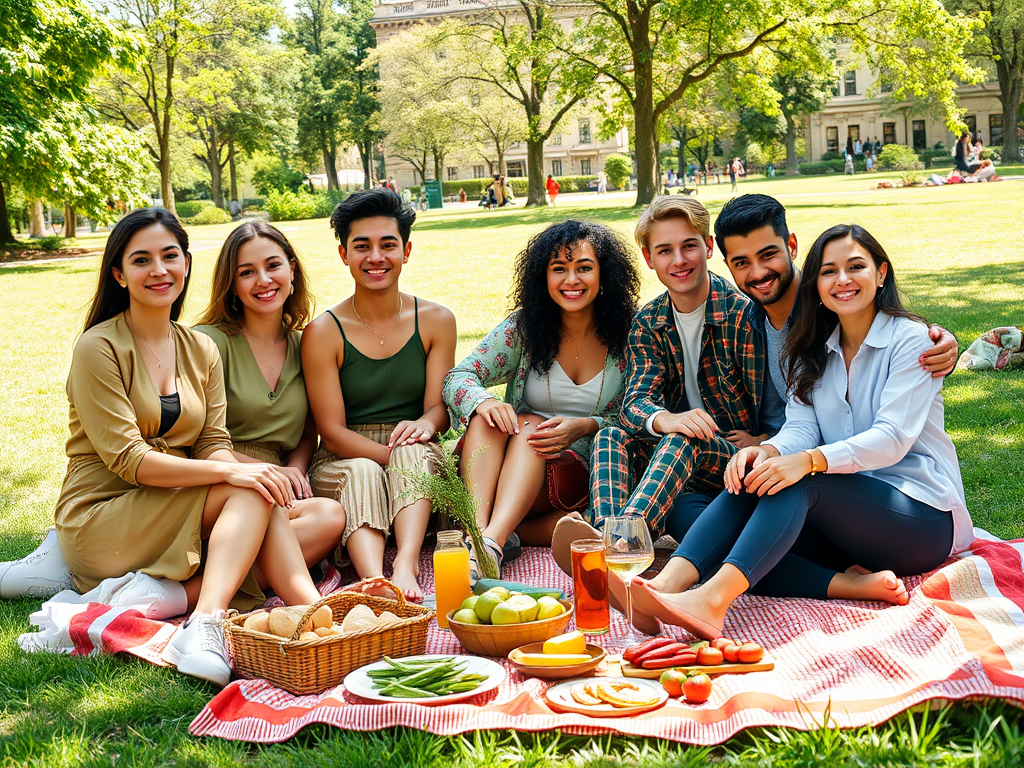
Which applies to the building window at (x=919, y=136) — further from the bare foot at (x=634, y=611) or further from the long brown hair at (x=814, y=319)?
the bare foot at (x=634, y=611)

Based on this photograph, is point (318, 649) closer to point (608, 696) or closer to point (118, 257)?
point (608, 696)

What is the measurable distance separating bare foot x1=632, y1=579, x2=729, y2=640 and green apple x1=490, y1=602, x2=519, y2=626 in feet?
1.26

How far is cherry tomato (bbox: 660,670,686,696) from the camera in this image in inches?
108

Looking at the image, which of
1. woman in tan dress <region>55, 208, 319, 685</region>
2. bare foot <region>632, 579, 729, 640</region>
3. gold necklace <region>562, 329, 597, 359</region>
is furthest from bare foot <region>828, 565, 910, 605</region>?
woman in tan dress <region>55, 208, 319, 685</region>

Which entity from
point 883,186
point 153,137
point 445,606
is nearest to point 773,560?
point 445,606

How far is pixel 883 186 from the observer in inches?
1187

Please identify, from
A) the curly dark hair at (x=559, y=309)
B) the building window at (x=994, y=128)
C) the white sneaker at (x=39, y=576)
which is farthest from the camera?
the building window at (x=994, y=128)

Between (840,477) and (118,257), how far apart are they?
282 cm

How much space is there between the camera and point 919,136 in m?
63.8

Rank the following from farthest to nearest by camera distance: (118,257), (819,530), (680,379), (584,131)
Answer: (584,131) < (680,379) < (118,257) < (819,530)

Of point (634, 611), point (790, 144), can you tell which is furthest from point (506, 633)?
point (790, 144)

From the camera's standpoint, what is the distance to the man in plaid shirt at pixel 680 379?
3.76 m

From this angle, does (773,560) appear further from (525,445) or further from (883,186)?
(883,186)

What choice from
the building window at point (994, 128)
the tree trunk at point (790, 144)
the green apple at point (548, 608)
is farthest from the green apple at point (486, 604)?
the building window at point (994, 128)
